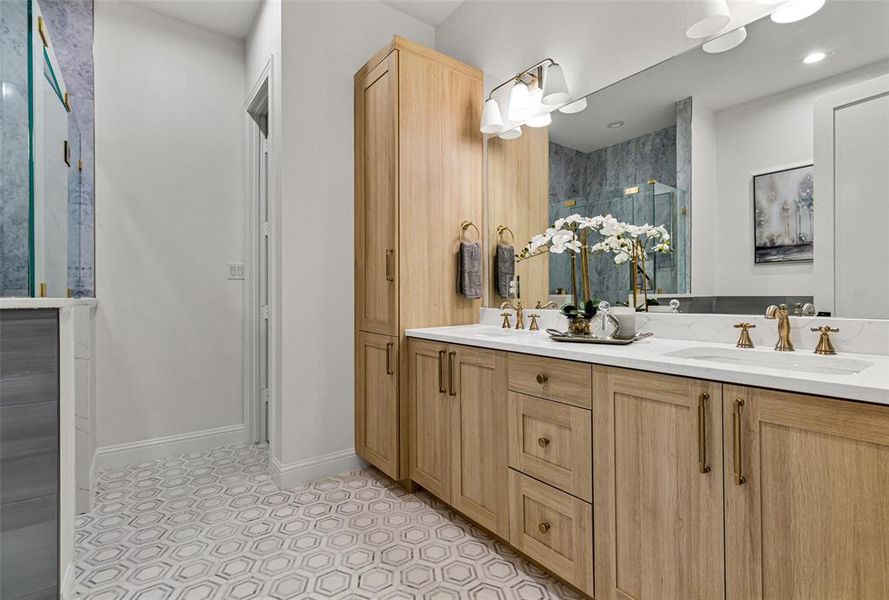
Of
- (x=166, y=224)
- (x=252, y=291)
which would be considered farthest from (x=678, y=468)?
(x=166, y=224)

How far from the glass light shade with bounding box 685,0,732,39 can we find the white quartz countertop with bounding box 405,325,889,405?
1.10m

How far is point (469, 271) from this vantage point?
2.35m

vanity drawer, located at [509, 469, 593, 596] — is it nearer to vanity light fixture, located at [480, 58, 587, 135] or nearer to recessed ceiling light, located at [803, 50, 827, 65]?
recessed ceiling light, located at [803, 50, 827, 65]

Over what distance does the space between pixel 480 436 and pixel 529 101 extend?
165 cm

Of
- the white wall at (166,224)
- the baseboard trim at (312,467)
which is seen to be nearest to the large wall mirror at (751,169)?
the baseboard trim at (312,467)

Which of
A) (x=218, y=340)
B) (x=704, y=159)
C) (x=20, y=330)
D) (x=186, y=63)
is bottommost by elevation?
(x=218, y=340)

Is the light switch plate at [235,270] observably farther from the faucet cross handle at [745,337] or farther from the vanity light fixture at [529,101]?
the faucet cross handle at [745,337]

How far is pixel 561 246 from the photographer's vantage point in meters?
1.93

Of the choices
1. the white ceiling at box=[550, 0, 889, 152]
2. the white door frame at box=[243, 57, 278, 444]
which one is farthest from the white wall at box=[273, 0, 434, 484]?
the white ceiling at box=[550, 0, 889, 152]

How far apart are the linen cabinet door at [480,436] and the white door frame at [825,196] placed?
1.01m

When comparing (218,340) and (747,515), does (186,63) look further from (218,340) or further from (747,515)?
(747,515)

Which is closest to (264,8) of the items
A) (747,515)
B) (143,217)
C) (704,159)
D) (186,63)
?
(186,63)

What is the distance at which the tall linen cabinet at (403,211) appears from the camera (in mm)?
2166

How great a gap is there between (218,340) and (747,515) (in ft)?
9.54
